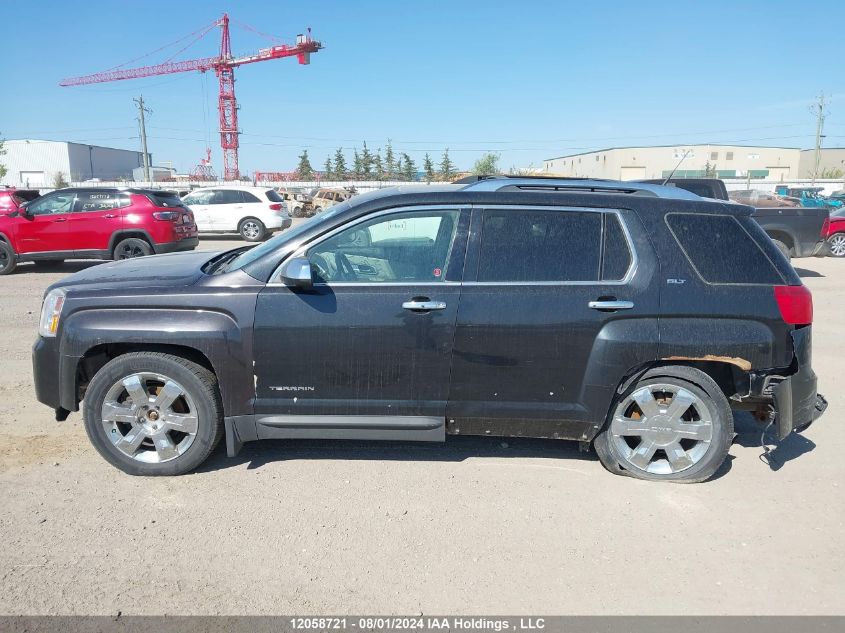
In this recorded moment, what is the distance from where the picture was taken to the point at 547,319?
3.60 metres

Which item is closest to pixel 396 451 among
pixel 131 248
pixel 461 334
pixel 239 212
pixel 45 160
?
pixel 461 334

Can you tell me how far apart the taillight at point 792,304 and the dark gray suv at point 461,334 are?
0.01 metres

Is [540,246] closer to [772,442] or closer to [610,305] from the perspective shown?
[610,305]

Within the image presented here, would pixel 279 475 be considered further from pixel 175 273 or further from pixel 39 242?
pixel 39 242

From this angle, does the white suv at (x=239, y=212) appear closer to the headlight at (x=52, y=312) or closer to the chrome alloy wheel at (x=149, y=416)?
the headlight at (x=52, y=312)

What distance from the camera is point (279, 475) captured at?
12.7ft

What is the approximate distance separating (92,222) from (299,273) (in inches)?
410

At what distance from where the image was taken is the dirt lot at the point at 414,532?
9.07 ft

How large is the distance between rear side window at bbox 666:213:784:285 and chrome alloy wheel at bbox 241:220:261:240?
17922mm

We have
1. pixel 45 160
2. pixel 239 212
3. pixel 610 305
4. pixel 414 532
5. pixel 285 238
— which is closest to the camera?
pixel 414 532

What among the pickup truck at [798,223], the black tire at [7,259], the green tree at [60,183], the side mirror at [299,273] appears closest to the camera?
the side mirror at [299,273]

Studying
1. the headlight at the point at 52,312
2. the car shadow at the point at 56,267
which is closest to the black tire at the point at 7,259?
the car shadow at the point at 56,267

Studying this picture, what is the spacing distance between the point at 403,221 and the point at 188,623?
2.43 metres

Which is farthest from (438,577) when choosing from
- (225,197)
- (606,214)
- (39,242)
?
(225,197)
